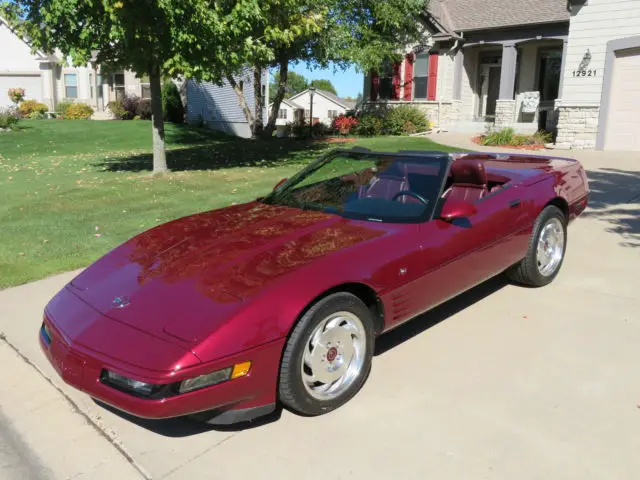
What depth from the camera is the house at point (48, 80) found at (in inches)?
1388

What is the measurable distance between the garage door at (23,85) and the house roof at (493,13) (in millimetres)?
Answer: 25755

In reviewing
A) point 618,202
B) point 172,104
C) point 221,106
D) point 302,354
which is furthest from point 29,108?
point 302,354

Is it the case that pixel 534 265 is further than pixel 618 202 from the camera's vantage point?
No

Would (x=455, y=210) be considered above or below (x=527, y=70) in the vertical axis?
below

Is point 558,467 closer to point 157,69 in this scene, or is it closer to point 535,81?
point 157,69

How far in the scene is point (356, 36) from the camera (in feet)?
64.6

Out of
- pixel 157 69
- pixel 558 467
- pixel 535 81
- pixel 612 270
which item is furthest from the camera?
pixel 535 81

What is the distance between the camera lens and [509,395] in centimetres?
335

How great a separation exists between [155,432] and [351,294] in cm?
129

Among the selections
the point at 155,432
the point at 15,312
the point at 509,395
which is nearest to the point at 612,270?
the point at 509,395

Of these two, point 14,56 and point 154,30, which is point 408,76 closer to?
point 154,30

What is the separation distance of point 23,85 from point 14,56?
1775 mm

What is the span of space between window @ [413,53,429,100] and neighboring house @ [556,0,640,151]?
264 inches

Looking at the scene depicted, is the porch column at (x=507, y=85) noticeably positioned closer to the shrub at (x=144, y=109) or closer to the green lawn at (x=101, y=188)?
the green lawn at (x=101, y=188)
